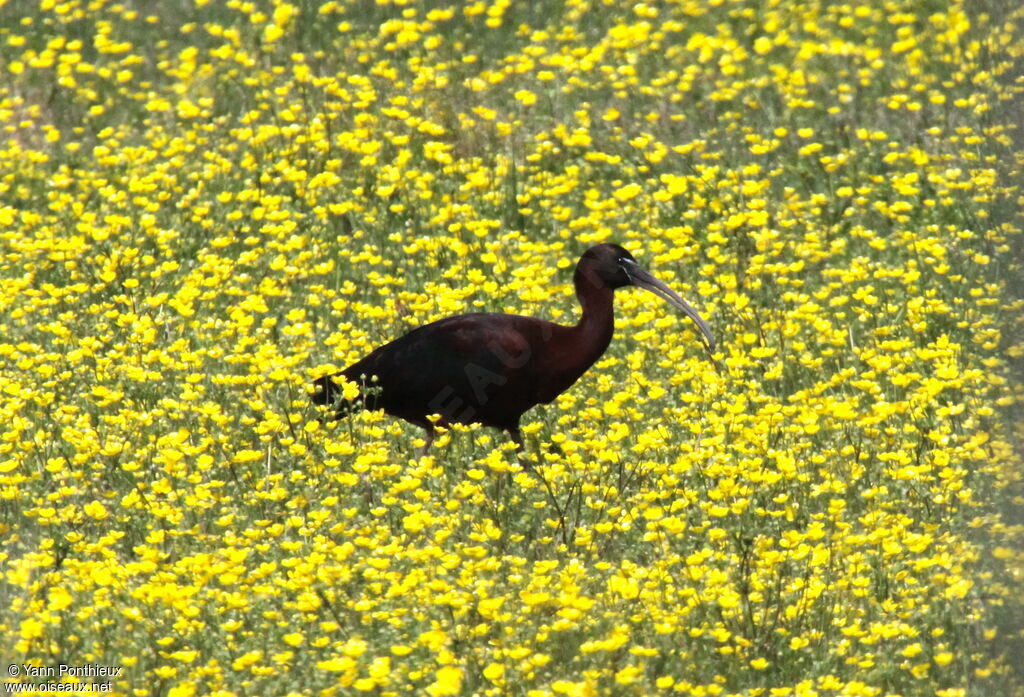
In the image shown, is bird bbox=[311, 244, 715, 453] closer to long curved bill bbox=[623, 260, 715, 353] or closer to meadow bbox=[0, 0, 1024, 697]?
long curved bill bbox=[623, 260, 715, 353]

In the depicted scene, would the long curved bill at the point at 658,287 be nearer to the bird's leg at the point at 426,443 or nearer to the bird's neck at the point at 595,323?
the bird's neck at the point at 595,323

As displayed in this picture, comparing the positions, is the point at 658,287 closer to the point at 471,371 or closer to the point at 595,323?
the point at 595,323

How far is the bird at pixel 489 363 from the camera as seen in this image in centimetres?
667

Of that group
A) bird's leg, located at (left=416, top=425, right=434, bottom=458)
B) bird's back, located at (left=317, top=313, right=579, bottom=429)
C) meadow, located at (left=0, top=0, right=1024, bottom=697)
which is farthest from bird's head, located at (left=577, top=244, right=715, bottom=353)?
bird's leg, located at (left=416, top=425, right=434, bottom=458)

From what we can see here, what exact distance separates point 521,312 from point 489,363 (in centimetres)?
116

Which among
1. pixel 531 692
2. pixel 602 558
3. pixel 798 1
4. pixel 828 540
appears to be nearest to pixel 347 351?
pixel 602 558

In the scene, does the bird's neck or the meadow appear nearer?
the meadow

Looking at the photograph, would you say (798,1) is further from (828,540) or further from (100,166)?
(828,540)

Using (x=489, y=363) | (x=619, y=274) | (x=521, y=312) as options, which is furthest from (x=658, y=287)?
(x=521, y=312)

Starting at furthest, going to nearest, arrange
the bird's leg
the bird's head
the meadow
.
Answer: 1. the bird's head
2. the bird's leg
3. the meadow

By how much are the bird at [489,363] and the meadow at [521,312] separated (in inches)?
6.6

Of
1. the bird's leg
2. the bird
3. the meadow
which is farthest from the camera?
the bird's leg

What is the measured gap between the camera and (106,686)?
474cm

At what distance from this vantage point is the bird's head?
22.9 ft
